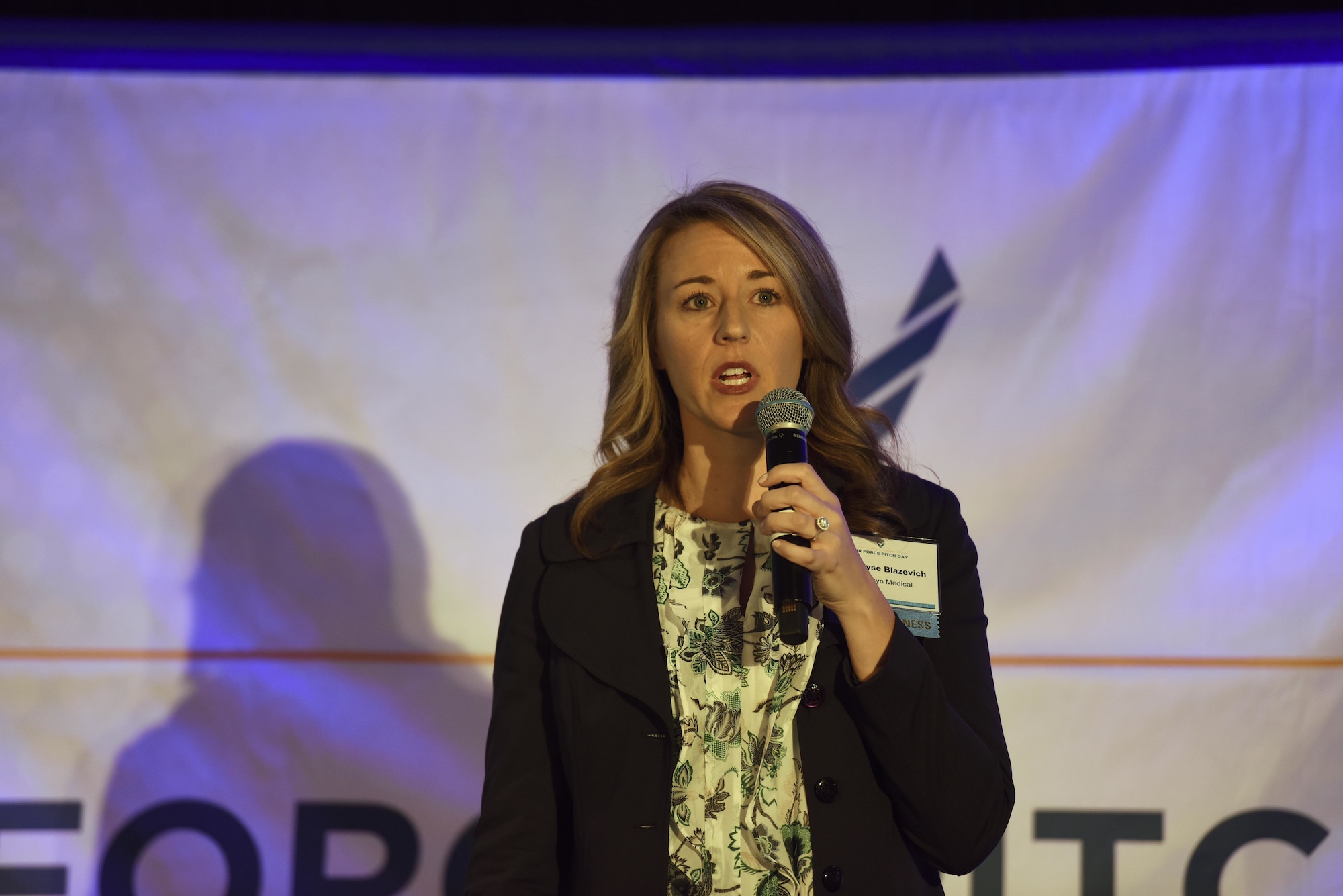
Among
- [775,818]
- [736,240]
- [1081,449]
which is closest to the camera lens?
[775,818]

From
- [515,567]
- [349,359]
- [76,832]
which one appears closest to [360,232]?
[349,359]

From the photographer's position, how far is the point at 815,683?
4.75 ft

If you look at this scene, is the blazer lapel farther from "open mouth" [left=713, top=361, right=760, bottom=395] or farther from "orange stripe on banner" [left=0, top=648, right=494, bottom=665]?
"orange stripe on banner" [left=0, top=648, right=494, bottom=665]

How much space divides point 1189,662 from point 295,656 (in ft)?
6.74

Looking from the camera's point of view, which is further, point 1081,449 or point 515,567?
point 1081,449

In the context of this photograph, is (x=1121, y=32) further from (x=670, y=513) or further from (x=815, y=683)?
(x=815, y=683)

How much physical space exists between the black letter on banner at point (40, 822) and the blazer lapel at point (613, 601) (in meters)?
1.70

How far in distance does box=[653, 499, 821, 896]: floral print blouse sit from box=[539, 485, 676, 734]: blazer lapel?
4 cm

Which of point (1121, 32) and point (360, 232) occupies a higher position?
point (1121, 32)

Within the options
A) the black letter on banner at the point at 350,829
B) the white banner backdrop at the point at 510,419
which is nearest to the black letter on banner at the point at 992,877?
the white banner backdrop at the point at 510,419

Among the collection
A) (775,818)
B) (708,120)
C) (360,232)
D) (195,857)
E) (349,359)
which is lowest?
(195,857)

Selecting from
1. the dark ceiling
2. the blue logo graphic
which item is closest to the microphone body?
the blue logo graphic

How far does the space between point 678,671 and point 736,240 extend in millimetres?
630

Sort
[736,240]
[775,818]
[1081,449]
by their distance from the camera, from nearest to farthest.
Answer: [775,818] < [736,240] < [1081,449]
